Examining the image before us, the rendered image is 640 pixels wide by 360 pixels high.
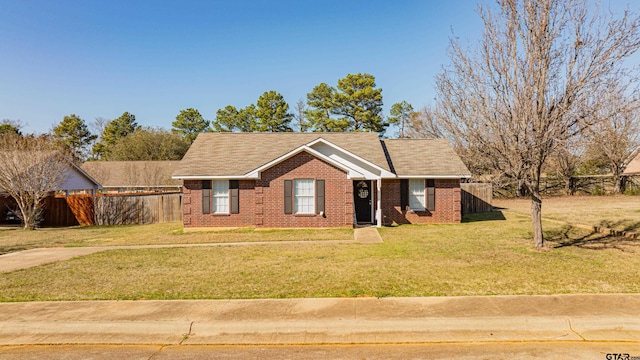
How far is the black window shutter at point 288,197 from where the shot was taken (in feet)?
55.6

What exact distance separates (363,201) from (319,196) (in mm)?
3045

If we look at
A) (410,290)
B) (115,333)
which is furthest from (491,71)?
(115,333)

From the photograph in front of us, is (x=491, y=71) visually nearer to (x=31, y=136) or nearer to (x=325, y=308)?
(x=325, y=308)

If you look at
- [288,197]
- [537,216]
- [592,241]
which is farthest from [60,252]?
[592,241]

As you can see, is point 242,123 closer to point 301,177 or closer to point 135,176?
point 135,176

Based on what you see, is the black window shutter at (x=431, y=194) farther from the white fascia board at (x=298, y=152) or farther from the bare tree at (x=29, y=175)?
the bare tree at (x=29, y=175)

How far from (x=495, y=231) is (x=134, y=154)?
173 ft

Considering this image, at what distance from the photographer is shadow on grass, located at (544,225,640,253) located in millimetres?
11008

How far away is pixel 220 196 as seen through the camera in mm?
18344

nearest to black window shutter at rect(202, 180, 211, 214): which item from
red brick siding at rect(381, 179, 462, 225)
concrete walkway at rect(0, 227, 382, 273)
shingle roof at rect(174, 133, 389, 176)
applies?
shingle roof at rect(174, 133, 389, 176)

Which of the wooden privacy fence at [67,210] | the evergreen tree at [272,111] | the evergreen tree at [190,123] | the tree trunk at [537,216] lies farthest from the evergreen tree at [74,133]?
the tree trunk at [537,216]

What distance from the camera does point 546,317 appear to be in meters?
5.60

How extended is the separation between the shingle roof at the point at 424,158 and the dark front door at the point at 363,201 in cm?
177

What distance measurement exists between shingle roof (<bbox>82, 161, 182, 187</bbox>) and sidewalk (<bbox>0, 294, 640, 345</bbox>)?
130 feet
